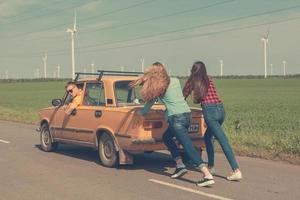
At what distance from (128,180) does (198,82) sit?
1830 mm

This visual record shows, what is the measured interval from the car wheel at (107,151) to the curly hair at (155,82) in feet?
5.54

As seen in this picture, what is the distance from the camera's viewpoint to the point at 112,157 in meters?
9.31

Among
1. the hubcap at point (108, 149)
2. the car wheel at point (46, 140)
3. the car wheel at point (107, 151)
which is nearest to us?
the car wheel at point (107, 151)

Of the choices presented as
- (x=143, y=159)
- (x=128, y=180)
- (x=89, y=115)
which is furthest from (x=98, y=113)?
(x=128, y=180)

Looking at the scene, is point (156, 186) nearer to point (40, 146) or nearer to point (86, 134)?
point (86, 134)

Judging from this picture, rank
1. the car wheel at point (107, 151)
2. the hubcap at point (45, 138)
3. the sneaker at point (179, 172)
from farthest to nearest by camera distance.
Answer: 1. the hubcap at point (45, 138)
2. the car wheel at point (107, 151)
3. the sneaker at point (179, 172)

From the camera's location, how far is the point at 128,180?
8156 mm

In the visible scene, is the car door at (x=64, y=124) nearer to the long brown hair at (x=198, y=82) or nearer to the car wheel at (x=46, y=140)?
the car wheel at (x=46, y=140)

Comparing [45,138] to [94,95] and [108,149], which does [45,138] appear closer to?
[94,95]

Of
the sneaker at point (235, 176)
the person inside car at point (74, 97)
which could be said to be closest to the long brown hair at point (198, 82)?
the sneaker at point (235, 176)

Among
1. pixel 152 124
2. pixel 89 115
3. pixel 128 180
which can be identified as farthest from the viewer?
pixel 89 115

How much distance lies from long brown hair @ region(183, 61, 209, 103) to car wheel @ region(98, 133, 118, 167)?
6.51 ft

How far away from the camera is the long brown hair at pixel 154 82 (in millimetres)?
7883

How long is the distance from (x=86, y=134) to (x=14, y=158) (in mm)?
1780
